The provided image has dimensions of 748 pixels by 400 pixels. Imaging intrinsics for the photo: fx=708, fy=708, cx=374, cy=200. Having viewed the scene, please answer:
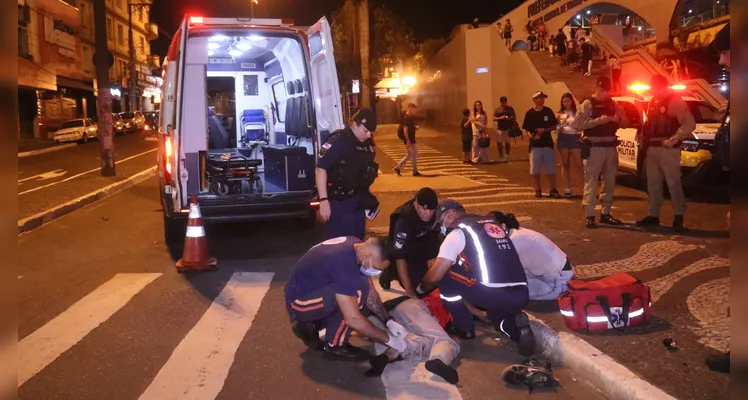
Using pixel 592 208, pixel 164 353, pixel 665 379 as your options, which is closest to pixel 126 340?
pixel 164 353

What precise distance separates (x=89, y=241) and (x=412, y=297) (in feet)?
19.2

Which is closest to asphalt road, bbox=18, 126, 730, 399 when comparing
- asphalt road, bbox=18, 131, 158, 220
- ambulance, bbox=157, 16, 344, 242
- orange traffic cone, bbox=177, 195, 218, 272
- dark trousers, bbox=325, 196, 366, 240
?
orange traffic cone, bbox=177, 195, 218, 272

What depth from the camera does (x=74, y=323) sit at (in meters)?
6.07

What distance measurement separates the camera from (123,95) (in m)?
59.3

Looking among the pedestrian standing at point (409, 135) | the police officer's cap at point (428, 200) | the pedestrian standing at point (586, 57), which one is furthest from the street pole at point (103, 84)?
the pedestrian standing at point (586, 57)

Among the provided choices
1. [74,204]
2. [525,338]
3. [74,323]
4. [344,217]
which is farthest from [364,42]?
[525,338]

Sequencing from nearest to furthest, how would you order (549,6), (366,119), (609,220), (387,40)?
1. (366,119)
2. (609,220)
3. (549,6)
4. (387,40)

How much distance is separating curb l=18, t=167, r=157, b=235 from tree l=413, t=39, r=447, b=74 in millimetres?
29533

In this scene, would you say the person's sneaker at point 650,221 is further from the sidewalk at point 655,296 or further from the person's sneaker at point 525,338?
the person's sneaker at point 525,338

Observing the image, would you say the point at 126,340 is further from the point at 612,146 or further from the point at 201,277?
the point at 612,146

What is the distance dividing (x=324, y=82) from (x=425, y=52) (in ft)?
129

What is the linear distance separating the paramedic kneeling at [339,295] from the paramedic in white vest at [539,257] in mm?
1462

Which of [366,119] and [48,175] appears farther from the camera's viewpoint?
[48,175]

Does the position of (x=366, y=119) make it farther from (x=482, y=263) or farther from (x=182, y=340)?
(x=182, y=340)
